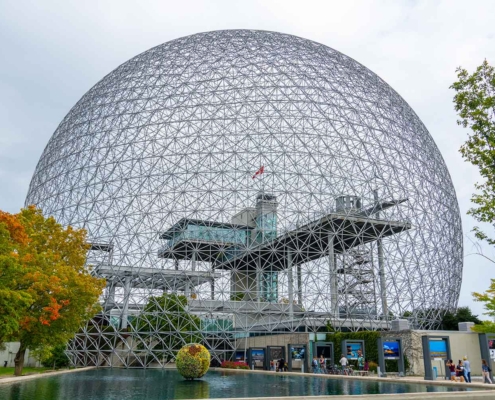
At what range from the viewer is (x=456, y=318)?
33.1 metres

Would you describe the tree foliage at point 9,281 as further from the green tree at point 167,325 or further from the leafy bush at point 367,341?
the leafy bush at point 367,341

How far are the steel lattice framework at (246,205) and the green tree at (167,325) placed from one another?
10 centimetres

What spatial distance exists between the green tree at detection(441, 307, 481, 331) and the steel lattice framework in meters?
0.58

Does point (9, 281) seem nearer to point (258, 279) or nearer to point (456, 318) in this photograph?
point (258, 279)

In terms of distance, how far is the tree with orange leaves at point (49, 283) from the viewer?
17.2 m

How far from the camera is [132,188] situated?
3167 cm

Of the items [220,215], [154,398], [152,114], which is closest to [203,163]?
[220,215]

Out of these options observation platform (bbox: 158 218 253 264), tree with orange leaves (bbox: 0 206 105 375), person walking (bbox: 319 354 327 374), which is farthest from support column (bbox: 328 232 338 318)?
tree with orange leaves (bbox: 0 206 105 375)

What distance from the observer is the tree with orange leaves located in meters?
17.2

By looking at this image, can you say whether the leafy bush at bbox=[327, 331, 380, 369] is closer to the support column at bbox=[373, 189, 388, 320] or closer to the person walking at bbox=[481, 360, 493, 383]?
the support column at bbox=[373, 189, 388, 320]

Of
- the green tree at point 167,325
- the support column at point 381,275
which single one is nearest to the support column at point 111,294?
the green tree at point 167,325

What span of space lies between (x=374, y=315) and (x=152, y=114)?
798 inches

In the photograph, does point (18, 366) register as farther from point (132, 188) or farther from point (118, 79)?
point (118, 79)

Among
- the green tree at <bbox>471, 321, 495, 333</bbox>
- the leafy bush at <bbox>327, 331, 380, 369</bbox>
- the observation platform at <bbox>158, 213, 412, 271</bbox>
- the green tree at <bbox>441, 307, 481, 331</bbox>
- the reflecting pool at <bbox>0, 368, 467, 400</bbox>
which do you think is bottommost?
the reflecting pool at <bbox>0, 368, 467, 400</bbox>
